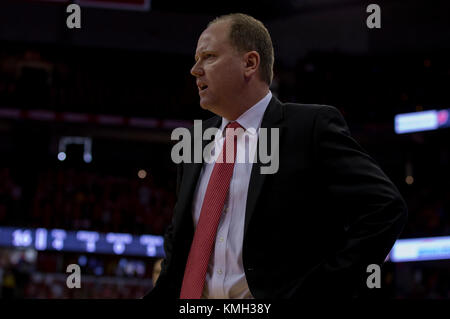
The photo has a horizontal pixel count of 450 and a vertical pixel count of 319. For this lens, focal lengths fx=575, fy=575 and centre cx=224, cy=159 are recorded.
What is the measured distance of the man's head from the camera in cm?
148

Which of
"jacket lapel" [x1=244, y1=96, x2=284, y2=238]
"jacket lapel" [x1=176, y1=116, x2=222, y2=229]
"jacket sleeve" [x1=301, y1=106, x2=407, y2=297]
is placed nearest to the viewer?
"jacket sleeve" [x1=301, y1=106, x2=407, y2=297]

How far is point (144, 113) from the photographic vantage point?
1225 centimetres

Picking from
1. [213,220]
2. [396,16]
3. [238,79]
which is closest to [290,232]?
[213,220]

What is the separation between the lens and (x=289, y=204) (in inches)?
49.9

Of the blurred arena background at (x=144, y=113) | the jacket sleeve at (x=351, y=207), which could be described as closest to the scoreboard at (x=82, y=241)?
the blurred arena background at (x=144, y=113)

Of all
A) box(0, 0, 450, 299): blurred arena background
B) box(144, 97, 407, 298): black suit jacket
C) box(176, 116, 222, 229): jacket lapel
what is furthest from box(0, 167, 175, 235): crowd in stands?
box(144, 97, 407, 298): black suit jacket

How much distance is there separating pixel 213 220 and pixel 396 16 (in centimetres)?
1239

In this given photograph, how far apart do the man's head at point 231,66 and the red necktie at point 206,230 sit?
153 mm

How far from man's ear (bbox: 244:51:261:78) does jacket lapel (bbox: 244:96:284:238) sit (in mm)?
101

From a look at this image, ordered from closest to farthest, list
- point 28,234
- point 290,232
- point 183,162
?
point 290,232 < point 183,162 < point 28,234

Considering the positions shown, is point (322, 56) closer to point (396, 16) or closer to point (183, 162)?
point (396, 16)

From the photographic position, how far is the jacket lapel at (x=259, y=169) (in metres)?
1.27

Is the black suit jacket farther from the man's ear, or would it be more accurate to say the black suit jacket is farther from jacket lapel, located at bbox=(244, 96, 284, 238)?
the man's ear

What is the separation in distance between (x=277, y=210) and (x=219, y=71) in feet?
1.38
